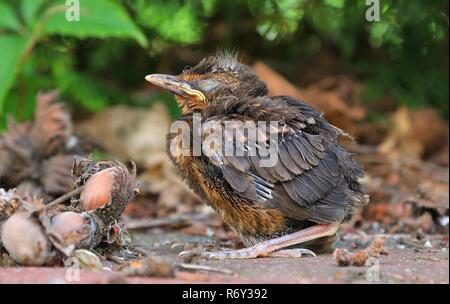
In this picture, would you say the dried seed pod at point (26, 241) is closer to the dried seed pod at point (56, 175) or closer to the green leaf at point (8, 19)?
the dried seed pod at point (56, 175)

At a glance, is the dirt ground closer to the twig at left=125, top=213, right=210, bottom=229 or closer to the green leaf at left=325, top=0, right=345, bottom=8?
the twig at left=125, top=213, right=210, bottom=229

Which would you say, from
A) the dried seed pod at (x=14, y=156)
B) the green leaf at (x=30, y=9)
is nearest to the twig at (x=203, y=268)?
the dried seed pod at (x=14, y=156)

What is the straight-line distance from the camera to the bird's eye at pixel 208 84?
14.0 feet

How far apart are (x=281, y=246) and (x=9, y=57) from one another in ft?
10.1

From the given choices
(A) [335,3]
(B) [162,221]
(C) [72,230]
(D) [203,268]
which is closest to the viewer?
(D) [203,268]

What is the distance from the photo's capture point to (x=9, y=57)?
5914 millimetres

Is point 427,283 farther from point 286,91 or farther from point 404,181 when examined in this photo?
point 286,91

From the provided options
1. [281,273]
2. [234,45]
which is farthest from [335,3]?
[281,273]

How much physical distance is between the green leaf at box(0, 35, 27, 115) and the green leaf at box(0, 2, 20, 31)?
→ 0.08 m

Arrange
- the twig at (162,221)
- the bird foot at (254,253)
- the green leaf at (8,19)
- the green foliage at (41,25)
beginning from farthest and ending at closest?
the green leaf at (8,19), the green foliage at (41,25), the twig at (162,221), the bird foot at (254,253)

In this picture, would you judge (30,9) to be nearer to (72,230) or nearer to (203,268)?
(72,230)

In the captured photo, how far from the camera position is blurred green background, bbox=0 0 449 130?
6.28m

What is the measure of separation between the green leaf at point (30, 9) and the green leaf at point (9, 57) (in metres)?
0.16
